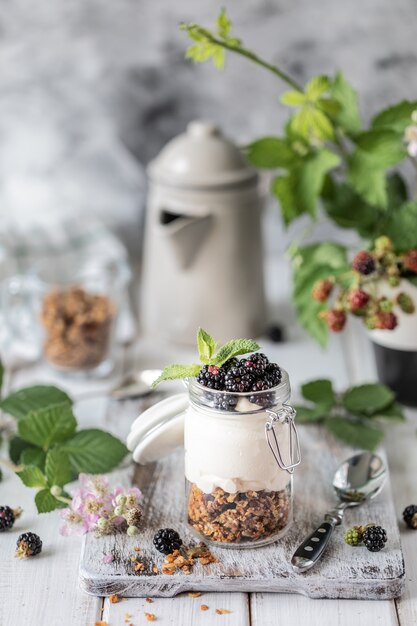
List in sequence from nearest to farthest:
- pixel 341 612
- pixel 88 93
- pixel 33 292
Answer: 1. pixel 341 612
2. pixel 33 292
3. pixel 88 93

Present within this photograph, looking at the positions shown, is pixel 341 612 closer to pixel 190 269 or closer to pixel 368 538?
pixel 368 538

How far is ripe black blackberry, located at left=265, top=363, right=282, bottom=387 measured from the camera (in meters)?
1.05

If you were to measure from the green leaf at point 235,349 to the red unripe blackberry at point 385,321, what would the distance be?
247mm

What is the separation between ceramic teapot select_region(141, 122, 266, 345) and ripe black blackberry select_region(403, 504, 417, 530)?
575mm

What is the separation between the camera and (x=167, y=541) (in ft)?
3.49

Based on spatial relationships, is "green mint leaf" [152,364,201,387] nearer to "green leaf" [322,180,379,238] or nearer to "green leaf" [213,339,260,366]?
"green leaf" [213,339,260,366]

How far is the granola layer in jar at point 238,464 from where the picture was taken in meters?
1.04

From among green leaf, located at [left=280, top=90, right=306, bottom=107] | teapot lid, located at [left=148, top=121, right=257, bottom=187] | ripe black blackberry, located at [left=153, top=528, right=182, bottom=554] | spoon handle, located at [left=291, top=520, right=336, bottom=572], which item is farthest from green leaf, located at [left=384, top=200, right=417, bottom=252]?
ripe black blackberry, located at [left=153, top=528, right=182, bottom=554]

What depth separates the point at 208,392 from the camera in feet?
3.41

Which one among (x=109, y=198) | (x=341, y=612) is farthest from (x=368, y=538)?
(x=109, y=198)

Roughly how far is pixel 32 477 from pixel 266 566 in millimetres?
309

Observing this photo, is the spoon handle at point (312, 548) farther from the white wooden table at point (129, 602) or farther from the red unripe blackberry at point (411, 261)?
the red unripe blackberry at point (411, 261)

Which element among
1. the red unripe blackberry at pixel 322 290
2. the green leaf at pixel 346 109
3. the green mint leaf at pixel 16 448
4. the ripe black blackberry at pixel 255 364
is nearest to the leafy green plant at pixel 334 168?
the green leaf at pixel 346 109

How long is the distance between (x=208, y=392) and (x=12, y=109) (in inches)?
38.6
